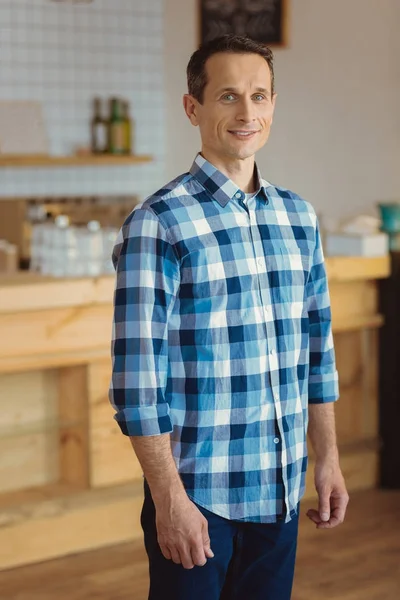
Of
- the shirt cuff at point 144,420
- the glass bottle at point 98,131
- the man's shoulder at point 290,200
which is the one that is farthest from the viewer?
the glass bottle at point 98,131

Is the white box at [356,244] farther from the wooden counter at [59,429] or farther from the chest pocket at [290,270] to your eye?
the chest pocket at [290,270]

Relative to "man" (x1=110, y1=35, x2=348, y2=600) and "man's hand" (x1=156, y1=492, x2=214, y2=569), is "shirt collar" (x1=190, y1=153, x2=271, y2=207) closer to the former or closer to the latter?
"man" (x1=110, y1=35, x2=348, y2=600)

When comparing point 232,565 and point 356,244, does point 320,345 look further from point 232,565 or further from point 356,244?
point 356,244

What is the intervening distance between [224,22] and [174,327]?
14.8 feet

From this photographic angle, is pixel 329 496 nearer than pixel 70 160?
Yes

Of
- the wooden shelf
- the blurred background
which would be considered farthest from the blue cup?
the wooden shelf

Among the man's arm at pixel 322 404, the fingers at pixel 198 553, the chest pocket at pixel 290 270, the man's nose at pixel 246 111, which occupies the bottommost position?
the fingers at pixel 198 553

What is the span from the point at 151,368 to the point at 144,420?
3.5 inches

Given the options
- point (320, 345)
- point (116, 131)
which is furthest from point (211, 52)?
point (116, 131)

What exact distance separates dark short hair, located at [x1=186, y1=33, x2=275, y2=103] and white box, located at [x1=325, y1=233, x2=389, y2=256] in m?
2.55

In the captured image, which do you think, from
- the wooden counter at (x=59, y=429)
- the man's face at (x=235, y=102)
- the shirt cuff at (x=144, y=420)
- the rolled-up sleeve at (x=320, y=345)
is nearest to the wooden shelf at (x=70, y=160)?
the wooden counter at (x=59, y=429)

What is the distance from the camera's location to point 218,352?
71.6 inches

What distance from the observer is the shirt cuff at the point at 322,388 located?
2.08 meters

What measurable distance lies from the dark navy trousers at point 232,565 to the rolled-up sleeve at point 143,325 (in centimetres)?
21
